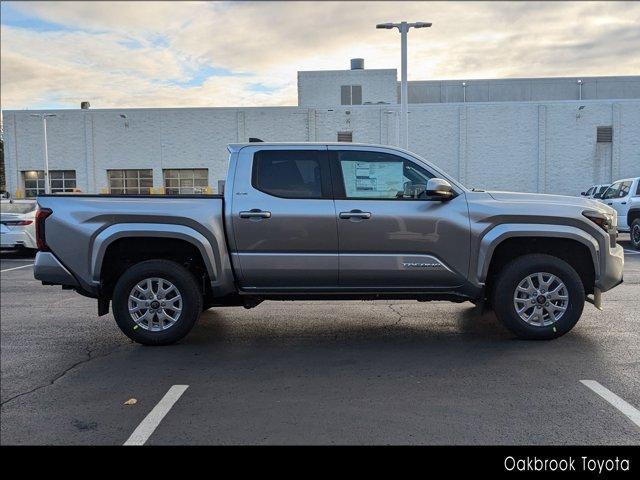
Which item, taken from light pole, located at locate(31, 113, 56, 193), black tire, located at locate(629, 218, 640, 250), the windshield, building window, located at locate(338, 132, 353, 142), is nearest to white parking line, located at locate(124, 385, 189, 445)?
the windshield

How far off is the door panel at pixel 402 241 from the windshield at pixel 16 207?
1095 cm

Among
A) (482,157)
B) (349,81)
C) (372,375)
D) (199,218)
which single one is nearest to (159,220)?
(199,218)

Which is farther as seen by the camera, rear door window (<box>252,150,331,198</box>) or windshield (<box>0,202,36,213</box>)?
windshield (<box>0,202,36,213</box>)

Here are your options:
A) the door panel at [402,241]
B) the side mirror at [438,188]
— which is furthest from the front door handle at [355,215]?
the side mirror at [438,188]

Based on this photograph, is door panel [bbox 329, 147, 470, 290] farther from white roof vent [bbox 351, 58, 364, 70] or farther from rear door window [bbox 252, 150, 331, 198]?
white roof vent [bbox 351, 58, 364, 70]

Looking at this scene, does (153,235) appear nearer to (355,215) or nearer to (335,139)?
(355,215)

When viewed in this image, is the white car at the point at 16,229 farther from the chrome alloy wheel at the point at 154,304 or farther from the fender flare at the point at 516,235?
the fender flare at the point at 516,235

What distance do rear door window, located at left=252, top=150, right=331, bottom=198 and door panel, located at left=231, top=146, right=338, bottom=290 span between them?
8 cm

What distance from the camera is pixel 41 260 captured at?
18.7 ft

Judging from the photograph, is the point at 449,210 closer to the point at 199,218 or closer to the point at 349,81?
the point at 199,218

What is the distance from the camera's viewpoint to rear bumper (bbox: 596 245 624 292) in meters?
5.79

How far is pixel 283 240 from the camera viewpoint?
18.7ft

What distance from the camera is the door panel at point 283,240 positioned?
224 inches

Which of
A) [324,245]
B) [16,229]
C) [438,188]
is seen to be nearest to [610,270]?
[438,188]
